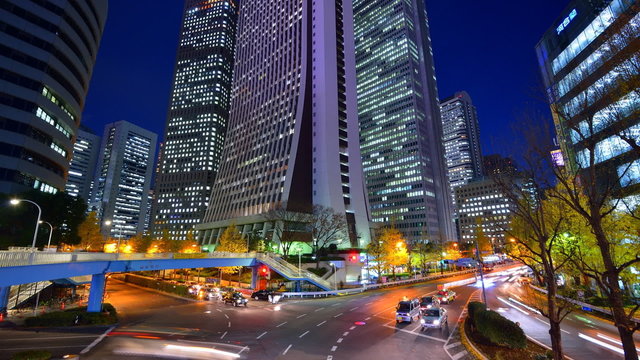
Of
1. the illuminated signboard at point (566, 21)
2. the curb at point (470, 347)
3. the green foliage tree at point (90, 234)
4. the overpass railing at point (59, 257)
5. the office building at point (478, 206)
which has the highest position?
the illuminated signboard at point (566, 21)

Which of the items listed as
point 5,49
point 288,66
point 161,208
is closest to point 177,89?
point 161,208

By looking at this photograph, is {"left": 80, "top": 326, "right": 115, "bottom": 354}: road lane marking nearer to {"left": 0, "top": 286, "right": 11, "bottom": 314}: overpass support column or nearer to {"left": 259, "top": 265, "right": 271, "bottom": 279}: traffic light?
{"left": 0, "top": 286, "right": 11, "bottom": 314}: overpass support column

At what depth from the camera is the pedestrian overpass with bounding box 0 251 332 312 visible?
64.8 feet

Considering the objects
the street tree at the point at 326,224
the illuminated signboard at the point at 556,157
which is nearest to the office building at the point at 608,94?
the illuminated signboard at the point at 556,157

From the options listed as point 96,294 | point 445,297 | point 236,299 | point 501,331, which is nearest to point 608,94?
point 501,331

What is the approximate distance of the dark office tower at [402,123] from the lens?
14875 centimetres

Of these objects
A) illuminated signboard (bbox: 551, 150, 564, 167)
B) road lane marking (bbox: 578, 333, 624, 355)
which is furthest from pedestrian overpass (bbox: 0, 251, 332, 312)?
road lane marking (bbox: 578, 333, 624, 355)

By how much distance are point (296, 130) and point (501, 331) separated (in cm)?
8196

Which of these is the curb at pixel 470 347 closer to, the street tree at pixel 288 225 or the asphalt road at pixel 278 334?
the asphalt road at pixel 278 334

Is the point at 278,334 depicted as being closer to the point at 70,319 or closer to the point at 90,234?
the point at 70,319

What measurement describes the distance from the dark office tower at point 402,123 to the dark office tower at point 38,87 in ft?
415

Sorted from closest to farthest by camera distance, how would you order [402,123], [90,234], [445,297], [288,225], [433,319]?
[433,319] → [445,297] → [90,234] → [288,225] → [402,123]

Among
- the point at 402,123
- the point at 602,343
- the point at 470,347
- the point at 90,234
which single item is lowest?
the point at 602,343

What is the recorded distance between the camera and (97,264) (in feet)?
98.7
